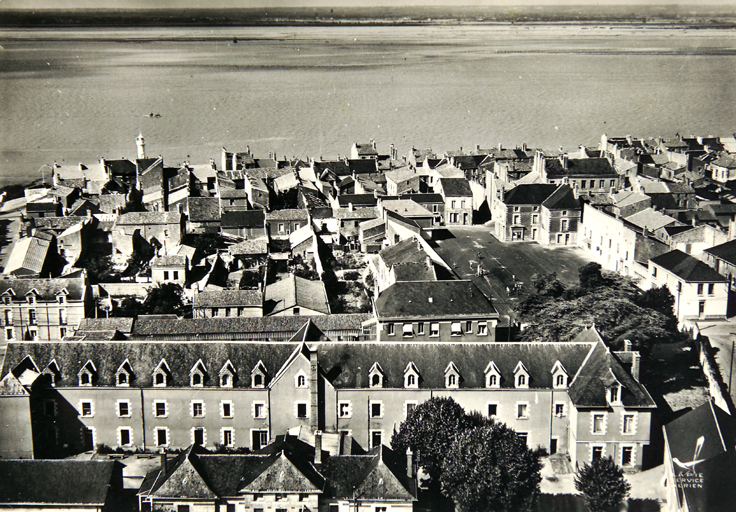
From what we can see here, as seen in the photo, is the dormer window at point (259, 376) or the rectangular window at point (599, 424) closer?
the rectangular window at point (599, 424)

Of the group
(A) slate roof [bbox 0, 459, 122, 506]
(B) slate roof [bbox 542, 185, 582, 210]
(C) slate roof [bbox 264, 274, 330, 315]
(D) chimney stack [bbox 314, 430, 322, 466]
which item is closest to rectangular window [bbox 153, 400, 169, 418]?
(A) slate roof [bbox 0, 459, 122, 506]

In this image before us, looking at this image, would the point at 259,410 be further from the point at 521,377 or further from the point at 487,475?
Answer: the point at 521,377

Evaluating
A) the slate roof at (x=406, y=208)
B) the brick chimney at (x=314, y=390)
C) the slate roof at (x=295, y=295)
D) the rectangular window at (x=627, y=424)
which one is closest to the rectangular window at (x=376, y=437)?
the brick chimney at (x=314, y=390)

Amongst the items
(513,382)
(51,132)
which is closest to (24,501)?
(513,382)

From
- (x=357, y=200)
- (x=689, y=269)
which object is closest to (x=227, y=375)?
(x=689, y=269)

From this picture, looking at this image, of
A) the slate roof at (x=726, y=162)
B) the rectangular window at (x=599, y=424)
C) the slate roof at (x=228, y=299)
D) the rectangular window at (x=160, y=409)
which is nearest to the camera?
the rectangular window at (x=599, y=424)

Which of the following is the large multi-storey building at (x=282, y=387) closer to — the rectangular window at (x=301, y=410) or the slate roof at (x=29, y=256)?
the rectangular window at (x=301, y=410)
